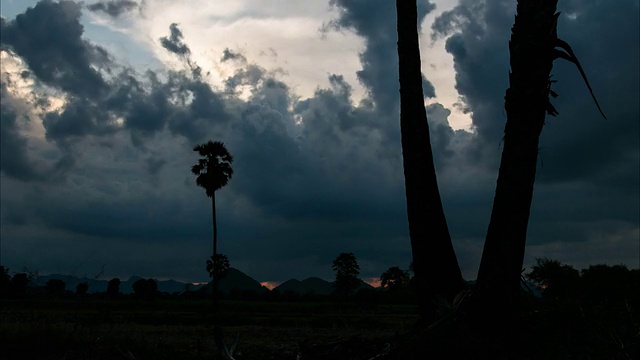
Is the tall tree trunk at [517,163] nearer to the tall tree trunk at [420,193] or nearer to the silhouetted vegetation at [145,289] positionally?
the tall tree trunk at [420,193]

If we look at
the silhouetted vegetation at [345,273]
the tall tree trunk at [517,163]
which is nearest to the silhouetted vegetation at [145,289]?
the silhouetted vegetation at [345,273]

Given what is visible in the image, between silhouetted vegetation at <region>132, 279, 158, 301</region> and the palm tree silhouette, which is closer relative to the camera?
the palm tree silhouette

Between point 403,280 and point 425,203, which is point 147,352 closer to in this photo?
point 425,203

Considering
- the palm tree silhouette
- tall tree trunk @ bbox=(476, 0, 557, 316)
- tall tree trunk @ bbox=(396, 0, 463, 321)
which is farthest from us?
the palm tree silhouette

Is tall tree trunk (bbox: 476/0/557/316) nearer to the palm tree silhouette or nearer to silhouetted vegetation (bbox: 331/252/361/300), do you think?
the palm tree silhouette

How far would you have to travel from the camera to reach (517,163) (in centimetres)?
630

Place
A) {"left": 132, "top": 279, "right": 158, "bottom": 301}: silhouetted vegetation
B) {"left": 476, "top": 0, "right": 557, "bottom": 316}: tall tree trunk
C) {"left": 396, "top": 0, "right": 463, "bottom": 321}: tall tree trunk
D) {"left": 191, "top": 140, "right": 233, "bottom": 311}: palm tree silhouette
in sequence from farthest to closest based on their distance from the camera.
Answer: {"left": 132, "top": 279, "right": 158, "bottom": 301}: silhouetted vegetation, {"left": 191, "top": 140, "right": 233, "bottom": 311}: palm tree silhouette, {"left": 396, "top": 0, "right": 463, "bottom": 321}: tall tree trunk, {"left": 476, "top": 0, "right": 557, "bottom": 316}: tall tree trunk

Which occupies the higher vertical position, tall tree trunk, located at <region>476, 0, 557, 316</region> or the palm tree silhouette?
the palm tree silhouette

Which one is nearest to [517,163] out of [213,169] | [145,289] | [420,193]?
[420,193]

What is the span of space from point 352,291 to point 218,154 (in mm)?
67436

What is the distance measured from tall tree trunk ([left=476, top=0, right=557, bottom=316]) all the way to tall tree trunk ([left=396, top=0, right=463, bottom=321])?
1086 millimetres

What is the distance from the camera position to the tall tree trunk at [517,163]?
6.29 metres

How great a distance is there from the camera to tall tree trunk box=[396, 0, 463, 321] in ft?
24.7

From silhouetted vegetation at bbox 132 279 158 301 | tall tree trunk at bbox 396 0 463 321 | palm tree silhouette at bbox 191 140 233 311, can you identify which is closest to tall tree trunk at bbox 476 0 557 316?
tall tree trunk at bbox 396 0 463 321
